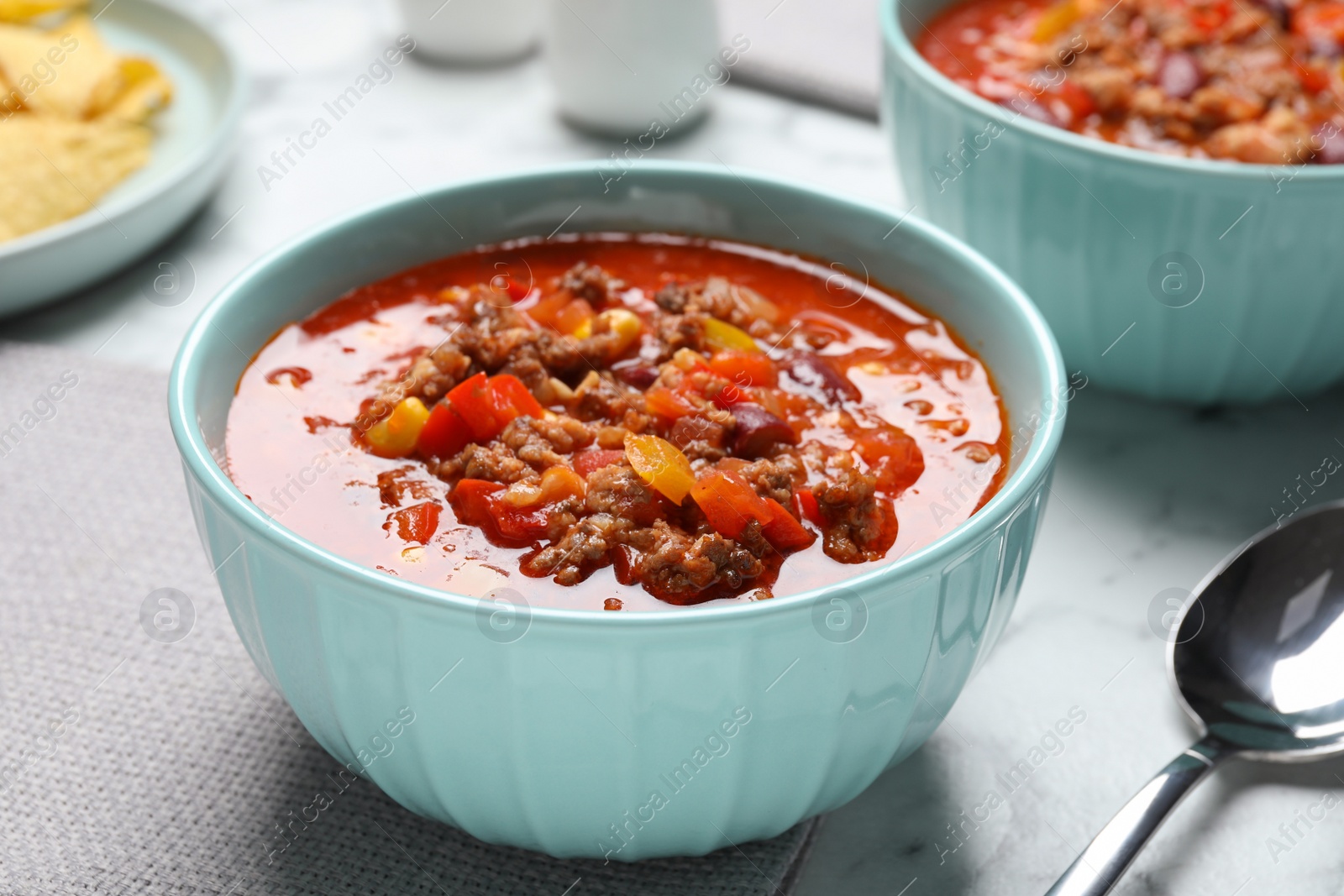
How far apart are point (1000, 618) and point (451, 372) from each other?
2.88 ft

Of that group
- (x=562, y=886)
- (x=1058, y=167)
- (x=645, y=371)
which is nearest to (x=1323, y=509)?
(x=1058, y=167)

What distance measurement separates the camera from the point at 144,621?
227 cm

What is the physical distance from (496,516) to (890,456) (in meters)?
0.58

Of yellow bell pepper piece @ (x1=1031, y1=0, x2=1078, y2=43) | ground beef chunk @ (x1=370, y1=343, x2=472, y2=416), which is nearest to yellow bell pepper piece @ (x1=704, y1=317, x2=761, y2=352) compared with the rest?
ground beef chunk @ (x1=370, y1=343, x2=472, y2=416)

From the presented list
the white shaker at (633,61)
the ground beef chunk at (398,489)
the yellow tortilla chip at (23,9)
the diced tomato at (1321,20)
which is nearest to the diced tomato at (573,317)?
the ground beef chunk at (398,489)

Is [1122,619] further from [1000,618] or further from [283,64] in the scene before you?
[283,64]

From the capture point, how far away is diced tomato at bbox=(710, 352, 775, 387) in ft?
6.79

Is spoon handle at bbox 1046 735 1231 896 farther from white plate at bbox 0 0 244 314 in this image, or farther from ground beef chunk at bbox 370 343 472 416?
white plate at bbox 0 0 244 314

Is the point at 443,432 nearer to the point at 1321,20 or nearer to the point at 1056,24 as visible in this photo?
the point at 1056,24

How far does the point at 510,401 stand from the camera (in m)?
1.98

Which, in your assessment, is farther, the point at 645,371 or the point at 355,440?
the point at 645,371

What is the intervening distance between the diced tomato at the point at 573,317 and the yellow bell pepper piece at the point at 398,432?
37 centimetres

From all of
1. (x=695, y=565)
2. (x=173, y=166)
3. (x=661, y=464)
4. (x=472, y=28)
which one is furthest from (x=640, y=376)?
(x=472, y=28)

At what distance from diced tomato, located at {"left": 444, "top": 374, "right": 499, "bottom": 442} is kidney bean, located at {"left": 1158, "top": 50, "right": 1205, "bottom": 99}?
5.59 feet
